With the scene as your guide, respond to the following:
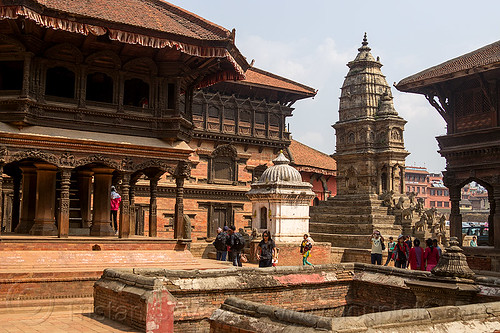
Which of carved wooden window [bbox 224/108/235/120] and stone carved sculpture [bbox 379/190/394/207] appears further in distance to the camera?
carved wooden window [bbox 224/108/235/120]

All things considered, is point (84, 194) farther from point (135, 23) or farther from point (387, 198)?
point (387, 198)

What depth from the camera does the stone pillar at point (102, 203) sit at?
1669 centimetres

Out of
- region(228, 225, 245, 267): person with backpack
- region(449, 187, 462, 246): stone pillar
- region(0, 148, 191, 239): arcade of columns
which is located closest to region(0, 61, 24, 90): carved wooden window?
region(0, 148, 191, 239): arcade of columns

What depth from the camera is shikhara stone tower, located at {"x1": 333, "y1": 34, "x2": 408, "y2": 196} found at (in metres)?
37.8

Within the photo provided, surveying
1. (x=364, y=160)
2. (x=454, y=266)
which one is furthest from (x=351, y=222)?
(x=454, y=266)

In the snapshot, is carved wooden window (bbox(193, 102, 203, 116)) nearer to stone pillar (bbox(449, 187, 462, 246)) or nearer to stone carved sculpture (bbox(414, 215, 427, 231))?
stone carved sculpture (bbox(414, 215, 427, 231))

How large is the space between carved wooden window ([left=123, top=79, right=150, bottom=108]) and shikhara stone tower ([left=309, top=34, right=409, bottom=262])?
16.7 meters

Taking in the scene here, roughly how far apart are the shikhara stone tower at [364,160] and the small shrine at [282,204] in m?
A: 5.77

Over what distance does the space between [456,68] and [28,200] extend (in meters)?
16.4

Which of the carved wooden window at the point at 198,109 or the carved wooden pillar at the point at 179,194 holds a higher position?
the carved wooden window at the point at 198,109

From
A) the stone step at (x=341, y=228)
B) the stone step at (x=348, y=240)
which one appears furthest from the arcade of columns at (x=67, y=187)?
the stone step at (x=341, y=228)

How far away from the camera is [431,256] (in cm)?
1488

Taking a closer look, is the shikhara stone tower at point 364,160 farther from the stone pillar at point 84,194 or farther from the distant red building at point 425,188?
the distant red building at point 425,188

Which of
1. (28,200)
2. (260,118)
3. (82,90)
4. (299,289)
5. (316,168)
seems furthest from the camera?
(316,168)
